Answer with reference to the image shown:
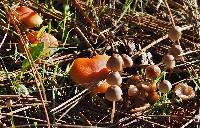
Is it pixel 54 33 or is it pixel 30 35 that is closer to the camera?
pixel 30 35

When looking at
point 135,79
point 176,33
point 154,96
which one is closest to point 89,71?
point 135,79

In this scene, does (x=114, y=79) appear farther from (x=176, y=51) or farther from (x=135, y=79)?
(x=176, y=51)

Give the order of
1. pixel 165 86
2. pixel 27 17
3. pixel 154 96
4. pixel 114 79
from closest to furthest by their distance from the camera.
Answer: pixel 114 79
pixel 165 86
pixel 154 96
pixel 27 17

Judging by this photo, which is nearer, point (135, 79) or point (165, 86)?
point (165, 86)

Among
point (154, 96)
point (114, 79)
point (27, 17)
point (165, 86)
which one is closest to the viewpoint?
point (114, 79)

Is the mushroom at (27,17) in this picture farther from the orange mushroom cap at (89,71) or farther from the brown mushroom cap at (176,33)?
the brown mushroom cap at (176,33)

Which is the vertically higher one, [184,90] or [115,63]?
[115,63]

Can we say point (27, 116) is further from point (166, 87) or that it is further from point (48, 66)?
point (166, 87)

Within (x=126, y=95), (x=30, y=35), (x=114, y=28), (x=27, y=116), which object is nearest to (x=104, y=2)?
(x=114, y=28)
